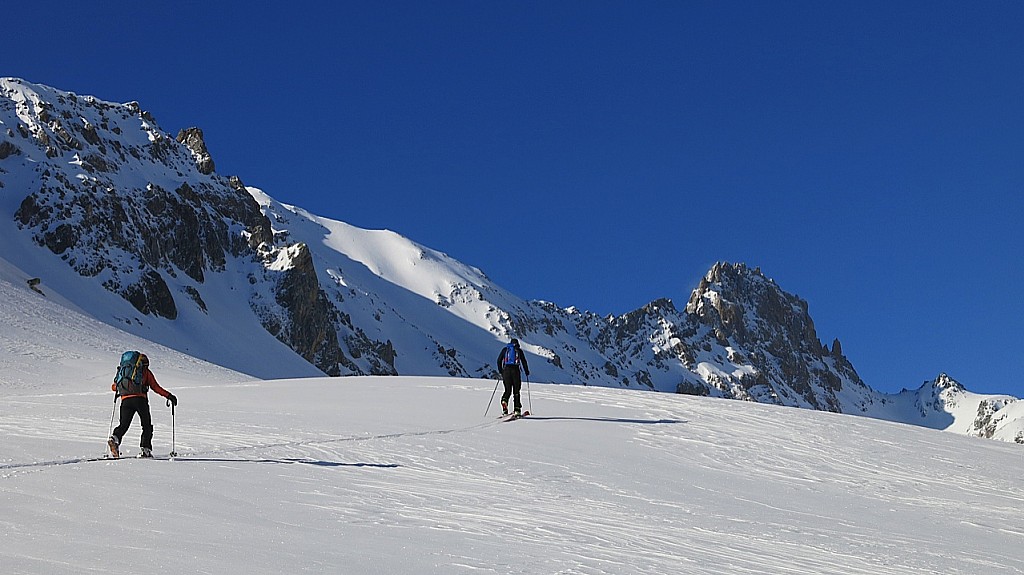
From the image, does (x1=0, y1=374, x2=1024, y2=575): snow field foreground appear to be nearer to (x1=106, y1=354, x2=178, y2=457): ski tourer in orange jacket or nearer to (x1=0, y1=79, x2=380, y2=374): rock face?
(x1=106, y1=354, x2=178, y2=457): ski tourer in orange jacket

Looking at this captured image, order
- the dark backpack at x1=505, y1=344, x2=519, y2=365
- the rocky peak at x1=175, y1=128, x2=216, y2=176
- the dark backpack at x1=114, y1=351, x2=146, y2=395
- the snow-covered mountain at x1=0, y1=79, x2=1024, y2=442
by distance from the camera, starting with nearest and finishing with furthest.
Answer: the dark backpack at x1=114, y1=351, x2=146, y2=395
the dark backpack at x1=505, y1=344, x2=519, y2=365
the snow-covered mountain at x1=0, y1=79, x2=1024, y2=442
the rocky peak at x1=175, y1=128, x2=216, y2=176

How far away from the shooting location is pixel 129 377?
42.8 ft

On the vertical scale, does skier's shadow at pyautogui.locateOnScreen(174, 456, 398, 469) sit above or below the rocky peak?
below

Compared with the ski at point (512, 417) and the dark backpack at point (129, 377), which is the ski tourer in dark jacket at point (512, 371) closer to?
the ski at point (512, 417)

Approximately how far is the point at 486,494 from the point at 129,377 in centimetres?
547

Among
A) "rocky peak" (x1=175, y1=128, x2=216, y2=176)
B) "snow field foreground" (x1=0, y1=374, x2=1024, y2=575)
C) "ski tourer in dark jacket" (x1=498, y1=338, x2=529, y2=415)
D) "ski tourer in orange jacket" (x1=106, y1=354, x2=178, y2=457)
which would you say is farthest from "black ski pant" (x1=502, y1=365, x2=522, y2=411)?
"rocky peak" (x1=175, y1=128, x2=216, y2=176)

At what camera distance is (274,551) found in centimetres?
752

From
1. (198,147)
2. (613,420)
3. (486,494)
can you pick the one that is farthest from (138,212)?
(486,494)

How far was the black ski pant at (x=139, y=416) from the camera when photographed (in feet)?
41.2

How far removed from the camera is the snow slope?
25.6 ft

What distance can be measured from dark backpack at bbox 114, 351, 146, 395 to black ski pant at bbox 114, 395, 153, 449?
0.40ft

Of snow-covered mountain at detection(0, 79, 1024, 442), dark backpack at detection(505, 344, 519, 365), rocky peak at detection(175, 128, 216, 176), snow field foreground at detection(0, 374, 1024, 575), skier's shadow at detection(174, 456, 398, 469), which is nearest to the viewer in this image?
snow field foreground at detection(0, 374, 1024, 575)

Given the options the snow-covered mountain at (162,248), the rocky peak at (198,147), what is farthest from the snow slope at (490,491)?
the rocky peak at (198,147)

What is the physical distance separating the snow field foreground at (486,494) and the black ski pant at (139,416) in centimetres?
50
